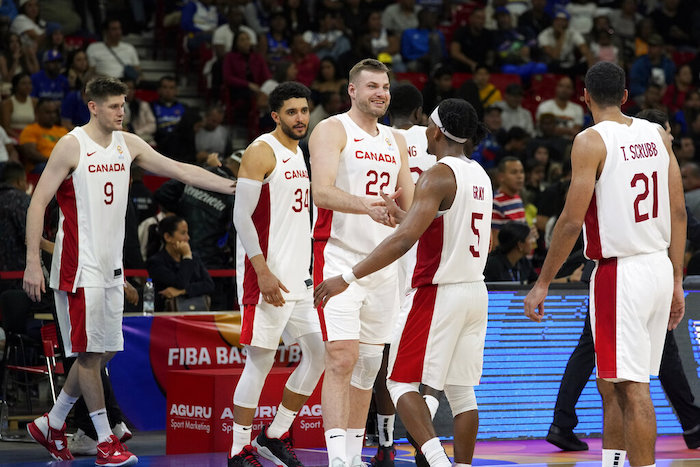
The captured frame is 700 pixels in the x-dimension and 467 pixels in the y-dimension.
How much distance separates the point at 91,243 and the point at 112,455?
1.43 meters

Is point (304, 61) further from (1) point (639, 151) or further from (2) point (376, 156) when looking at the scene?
(1) point (639, 151)

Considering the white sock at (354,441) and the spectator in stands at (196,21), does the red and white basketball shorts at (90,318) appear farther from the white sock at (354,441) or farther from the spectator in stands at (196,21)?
the spectator in stands at (196,21)

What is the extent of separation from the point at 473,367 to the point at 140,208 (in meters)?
7.24

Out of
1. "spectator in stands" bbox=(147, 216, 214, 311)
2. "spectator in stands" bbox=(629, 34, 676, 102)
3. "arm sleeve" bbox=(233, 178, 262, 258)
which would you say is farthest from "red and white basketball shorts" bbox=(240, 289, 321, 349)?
"spectator in stands" bbox=(629, 34, 676, 102)

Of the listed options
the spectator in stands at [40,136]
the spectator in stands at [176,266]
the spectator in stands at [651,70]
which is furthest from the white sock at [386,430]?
the spectator in stands at [651,70]

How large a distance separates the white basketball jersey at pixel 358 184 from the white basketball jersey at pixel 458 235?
75cm

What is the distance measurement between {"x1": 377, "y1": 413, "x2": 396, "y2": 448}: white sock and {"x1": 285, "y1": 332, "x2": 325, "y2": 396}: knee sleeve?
573 mm

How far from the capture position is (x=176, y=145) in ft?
47.9

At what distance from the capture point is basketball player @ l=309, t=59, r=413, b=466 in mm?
6500

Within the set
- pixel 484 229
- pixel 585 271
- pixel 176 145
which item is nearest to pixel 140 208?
pixel 176 145

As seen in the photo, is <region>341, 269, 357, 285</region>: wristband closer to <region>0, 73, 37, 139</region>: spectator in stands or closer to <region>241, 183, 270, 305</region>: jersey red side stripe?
<region>241, 183, 270, 305</region>: jersey red side stripe

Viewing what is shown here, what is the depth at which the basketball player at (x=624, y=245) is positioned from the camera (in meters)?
5.78

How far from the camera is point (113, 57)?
15547 millimetres

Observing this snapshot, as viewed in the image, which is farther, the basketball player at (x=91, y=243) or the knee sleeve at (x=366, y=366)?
the basketball player at (x=91, y=243)
